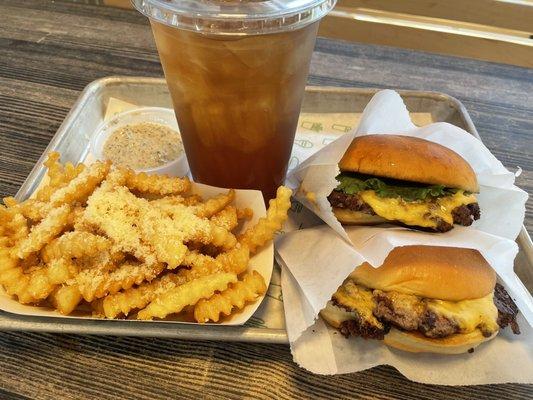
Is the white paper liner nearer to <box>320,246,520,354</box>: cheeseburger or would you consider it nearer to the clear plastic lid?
<box>320,246,520,354</box>: cheeseburger

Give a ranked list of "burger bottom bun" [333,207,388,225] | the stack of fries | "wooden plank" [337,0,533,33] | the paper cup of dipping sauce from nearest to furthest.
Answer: the stack of fries
"burger bottom bun" [333,207,388,225]
the paper cup of dipping sauce
"wooden plank" [337,0,533,33]

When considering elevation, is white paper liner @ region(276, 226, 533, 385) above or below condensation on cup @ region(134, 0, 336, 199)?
below

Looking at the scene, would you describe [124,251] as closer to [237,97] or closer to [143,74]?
[237,97]

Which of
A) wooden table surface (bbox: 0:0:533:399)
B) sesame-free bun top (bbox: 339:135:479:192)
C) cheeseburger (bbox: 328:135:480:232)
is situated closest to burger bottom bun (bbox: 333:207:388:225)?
cheeseburger (bbox: 328:135:480:232)

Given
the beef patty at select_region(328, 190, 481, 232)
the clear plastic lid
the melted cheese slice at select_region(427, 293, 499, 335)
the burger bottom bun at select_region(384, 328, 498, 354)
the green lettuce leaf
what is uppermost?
the clear plastic lid

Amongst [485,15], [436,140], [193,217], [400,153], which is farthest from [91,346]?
[485,15]

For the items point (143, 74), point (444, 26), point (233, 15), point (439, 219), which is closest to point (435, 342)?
point (439, 219)

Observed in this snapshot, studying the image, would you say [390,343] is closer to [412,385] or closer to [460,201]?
[412,385]

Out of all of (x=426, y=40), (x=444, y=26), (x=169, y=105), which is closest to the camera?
(x=169, y=105)
